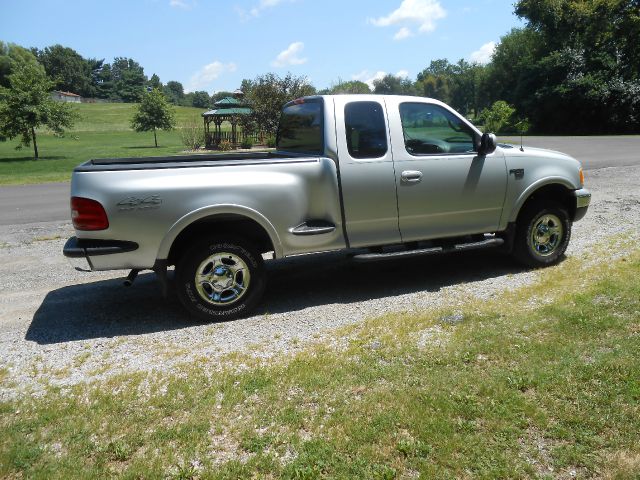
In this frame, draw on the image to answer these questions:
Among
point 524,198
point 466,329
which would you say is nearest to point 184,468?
point 466,329

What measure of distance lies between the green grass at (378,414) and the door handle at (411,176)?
1700 mm

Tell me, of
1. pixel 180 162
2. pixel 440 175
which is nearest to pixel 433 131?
pixel 440 175

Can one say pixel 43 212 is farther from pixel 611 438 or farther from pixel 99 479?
pixel 611 438

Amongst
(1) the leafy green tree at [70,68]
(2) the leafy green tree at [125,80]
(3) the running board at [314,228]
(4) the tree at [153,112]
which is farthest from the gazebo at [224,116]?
(1) the leafy green tree at [70,68]

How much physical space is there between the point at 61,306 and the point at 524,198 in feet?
17.1

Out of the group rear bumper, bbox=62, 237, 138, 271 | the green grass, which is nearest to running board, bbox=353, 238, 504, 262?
the green grass

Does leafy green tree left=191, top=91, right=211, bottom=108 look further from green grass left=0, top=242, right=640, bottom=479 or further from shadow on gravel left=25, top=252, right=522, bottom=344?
green grass left=0, top=242, right=640, bottom=479

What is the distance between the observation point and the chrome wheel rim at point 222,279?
16.5ft

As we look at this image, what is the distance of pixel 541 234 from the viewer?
636 centimetres

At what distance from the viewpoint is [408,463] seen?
2.86 m

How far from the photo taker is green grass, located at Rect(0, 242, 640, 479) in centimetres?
288

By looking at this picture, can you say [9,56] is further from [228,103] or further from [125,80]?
[228,103]

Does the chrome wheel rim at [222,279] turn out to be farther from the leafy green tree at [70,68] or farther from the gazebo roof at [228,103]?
the leafy green tree at [70,68]

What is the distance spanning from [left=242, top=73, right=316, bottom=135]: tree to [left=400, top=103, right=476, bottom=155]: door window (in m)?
26.8
